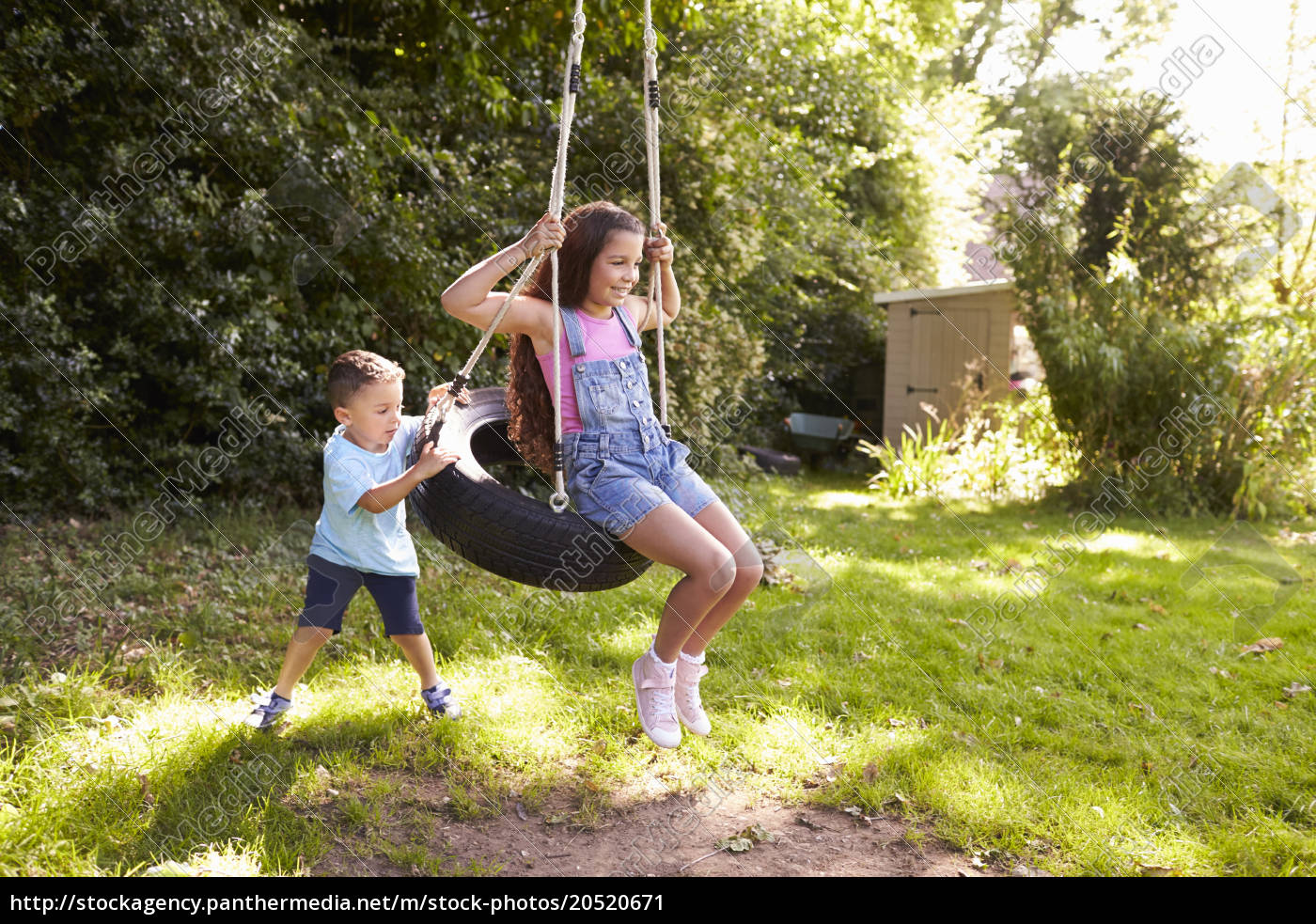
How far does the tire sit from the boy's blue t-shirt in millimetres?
187

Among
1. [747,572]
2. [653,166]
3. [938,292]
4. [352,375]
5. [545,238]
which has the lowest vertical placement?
[747,572]

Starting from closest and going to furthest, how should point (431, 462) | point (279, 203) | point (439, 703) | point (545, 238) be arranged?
point (545, 238) < point (431, 462) < point (439, 703) < point (279, 203)

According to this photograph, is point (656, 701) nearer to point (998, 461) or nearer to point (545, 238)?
point (545, 238)

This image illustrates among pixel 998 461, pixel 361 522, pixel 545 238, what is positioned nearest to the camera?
pixel 545 238

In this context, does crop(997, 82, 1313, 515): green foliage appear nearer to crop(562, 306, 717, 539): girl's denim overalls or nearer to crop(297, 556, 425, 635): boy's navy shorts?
crop(562, 306, 717, 539): girl's denim overalls

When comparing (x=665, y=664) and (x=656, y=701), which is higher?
(x=665, y=664)

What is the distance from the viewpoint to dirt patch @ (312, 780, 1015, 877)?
2.44m

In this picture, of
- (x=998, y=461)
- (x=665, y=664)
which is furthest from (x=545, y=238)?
(x=998, y=461)

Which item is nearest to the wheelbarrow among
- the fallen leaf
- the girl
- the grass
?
the grass

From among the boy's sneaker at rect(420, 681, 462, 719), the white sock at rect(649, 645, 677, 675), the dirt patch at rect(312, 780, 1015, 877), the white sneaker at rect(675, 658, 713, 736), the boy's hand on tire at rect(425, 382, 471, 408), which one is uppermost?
the boy's hand on tire at rect(425, 382, 471, 408)

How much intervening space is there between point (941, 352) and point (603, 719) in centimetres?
764

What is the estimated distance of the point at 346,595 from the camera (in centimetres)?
286

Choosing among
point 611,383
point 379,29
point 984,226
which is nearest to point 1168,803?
point 611,383

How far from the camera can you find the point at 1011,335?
951 centimetres
